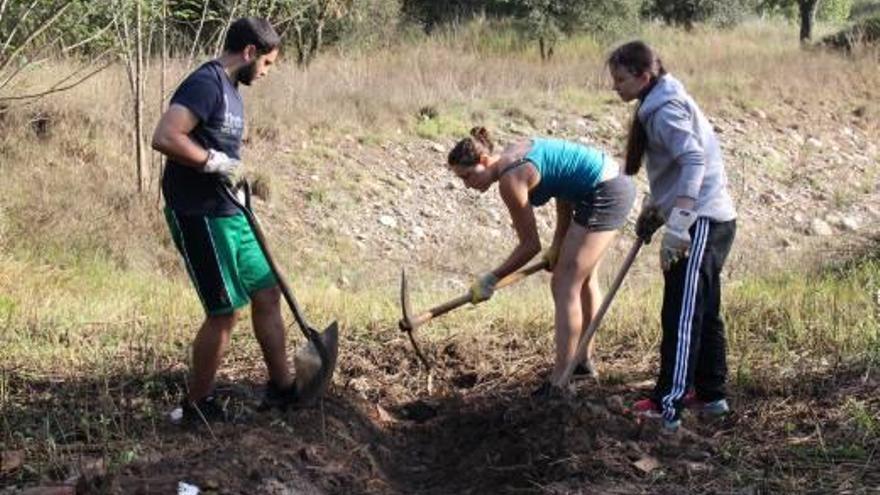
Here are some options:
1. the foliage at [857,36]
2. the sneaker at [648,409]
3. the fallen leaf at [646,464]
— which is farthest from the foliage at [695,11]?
the fallen leaf at [646,464]

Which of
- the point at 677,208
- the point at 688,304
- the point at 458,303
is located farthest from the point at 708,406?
the point at 458,303

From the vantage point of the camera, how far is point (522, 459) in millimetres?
4035

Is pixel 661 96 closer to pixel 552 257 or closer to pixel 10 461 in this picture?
pixel 552 257

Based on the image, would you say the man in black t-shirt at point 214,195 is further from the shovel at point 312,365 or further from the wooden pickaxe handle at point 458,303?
the wooden pickaxe handle at point 458,303

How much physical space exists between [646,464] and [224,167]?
194 centimetres

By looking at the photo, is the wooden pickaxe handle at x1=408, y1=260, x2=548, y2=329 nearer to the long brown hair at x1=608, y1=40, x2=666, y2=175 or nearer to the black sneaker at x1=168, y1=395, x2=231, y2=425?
the long brown hair at x1=608, y1=40, x2=666, y2=175

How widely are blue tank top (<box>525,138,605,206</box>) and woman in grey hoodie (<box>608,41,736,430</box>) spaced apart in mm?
356

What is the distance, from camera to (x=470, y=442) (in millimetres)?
4496

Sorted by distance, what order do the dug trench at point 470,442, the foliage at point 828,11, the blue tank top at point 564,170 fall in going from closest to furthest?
the dug trench at point 470,442, the blue tank top at point 564,170, the foliage at point 828,11

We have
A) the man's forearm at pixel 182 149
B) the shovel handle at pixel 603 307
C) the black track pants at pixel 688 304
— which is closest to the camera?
the man's forearm at pixel 182 149

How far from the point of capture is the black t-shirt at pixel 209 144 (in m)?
4.12

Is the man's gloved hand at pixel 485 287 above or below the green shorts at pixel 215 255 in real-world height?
below

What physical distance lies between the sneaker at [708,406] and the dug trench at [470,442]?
82 millimetres


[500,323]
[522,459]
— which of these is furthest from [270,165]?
[522,459]
